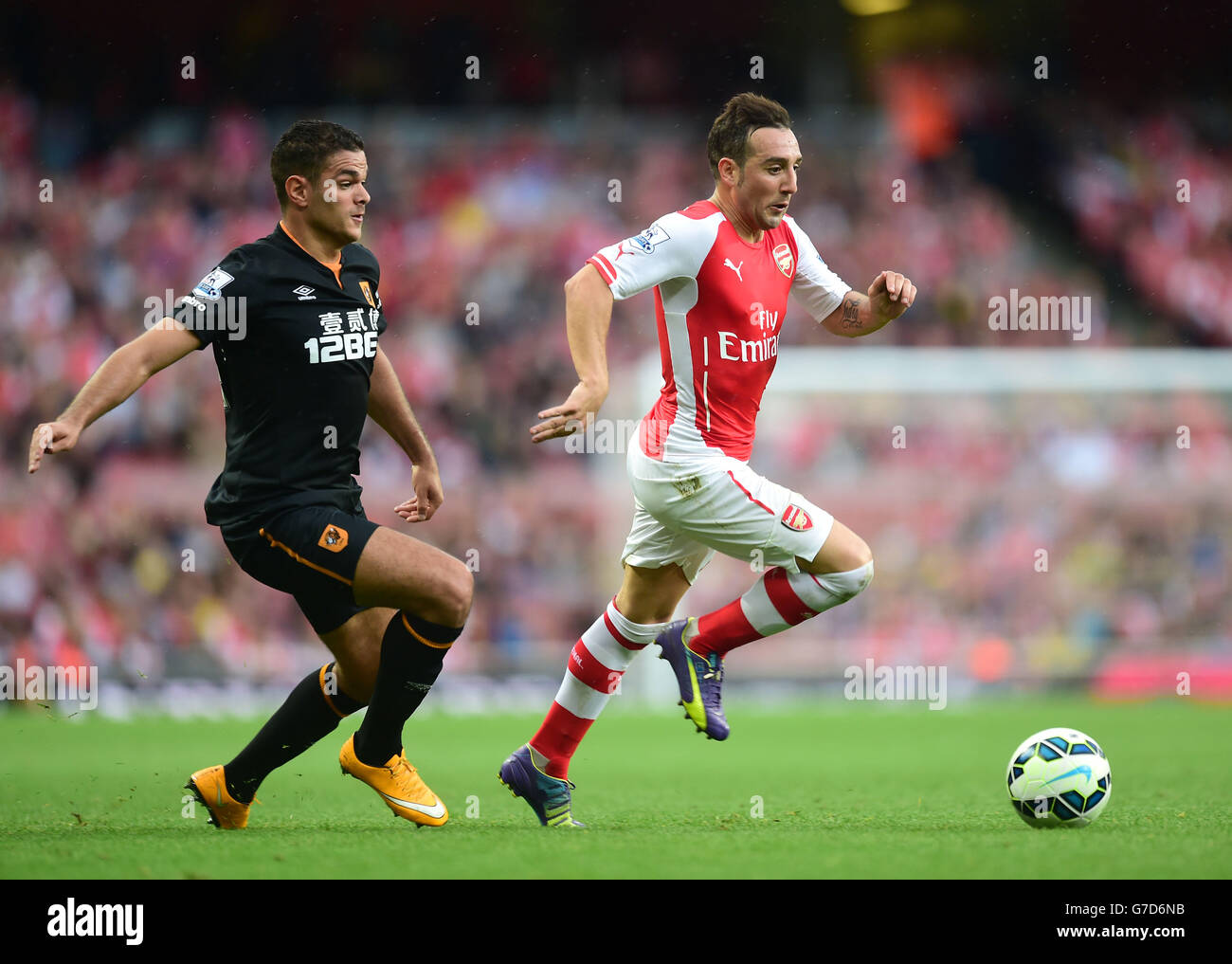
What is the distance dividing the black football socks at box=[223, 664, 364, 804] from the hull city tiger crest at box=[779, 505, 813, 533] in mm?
1736

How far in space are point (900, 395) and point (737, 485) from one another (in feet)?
35.6

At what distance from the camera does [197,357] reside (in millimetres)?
16922

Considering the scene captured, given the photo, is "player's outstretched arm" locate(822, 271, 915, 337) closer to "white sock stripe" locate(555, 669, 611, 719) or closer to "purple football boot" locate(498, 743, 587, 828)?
"white sock stripe" locate(555, 669, 611, 719)

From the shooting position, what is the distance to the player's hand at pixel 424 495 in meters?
5.92

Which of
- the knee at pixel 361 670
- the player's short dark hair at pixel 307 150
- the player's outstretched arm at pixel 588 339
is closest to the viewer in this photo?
the player's outstretched arm at pixel 588 339

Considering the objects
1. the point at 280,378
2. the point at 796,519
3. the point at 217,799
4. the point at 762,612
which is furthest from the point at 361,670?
the point at 796,519

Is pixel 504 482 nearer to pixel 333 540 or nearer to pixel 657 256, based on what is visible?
pixel 657 256

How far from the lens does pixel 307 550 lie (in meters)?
5.13

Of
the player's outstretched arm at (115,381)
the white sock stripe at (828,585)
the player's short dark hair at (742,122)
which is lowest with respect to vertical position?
the white sock stripe at (828,585)

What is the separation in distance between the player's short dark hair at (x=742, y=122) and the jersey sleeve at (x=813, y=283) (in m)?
0.45

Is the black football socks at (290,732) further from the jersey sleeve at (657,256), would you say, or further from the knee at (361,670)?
the jersey sleeve at (657,256)

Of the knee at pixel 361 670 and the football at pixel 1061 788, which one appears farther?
the knee at pixel 361 670

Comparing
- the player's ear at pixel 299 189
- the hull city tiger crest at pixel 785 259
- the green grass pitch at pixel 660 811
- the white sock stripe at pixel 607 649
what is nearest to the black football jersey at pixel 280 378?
the player's ear at pixel 299 189

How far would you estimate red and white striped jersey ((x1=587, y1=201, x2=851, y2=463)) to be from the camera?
5609 mm
